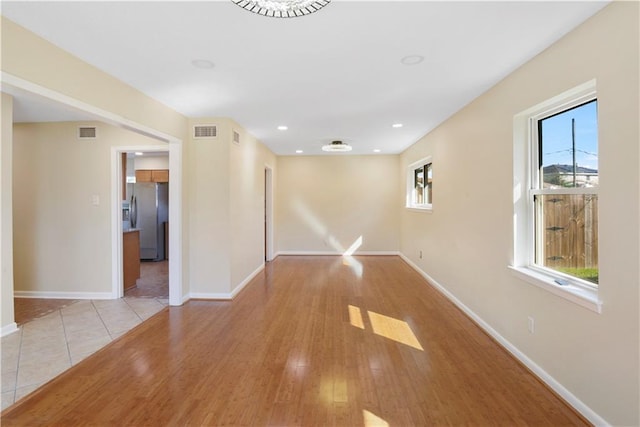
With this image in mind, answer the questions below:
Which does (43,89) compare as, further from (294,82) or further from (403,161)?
(403,161)

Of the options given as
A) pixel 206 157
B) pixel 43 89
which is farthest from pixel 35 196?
pixel 43 89

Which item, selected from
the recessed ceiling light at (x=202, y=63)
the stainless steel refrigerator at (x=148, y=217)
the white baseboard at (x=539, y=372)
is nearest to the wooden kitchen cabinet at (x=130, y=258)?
the stainless steel refrigerator at (x=148, y=217)

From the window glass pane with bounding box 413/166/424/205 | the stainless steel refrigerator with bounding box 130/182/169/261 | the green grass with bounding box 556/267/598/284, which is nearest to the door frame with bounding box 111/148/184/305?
the stainless steel refrigerator with bounding box 130/182/169/261

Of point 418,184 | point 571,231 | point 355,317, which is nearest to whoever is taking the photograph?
point 571,231

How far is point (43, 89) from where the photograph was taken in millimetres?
2160

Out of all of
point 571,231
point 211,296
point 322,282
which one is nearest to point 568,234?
point 571,231

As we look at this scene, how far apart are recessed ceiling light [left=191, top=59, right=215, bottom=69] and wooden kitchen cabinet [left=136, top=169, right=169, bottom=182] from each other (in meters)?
5.49

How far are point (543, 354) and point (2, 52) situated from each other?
4105 mm

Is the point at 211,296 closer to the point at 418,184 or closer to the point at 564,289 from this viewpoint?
the point at 564,289

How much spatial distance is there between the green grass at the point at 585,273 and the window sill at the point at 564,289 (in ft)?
0.25

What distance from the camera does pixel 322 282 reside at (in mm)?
5266

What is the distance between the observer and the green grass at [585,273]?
2041 mm

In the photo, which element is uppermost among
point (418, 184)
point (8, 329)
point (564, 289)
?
point (418, 184)

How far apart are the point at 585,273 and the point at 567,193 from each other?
0.56 m
